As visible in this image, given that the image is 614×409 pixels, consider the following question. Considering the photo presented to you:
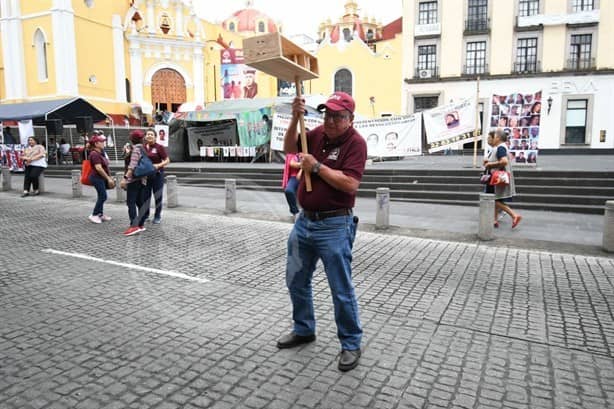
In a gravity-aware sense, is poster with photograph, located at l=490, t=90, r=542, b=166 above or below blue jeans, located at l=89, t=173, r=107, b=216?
above

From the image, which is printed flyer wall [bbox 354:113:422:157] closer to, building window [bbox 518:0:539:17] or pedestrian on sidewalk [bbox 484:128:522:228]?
pedestrian on sidewalk [bbox 484:128:522:228]

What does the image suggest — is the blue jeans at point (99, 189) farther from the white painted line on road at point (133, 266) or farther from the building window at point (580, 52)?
the building window at point (580, 52)

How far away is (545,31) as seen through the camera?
31234mm

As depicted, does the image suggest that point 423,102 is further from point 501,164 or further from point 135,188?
point 135,188

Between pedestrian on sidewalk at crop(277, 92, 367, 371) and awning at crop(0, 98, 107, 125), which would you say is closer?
pedestrian on sidewalk at crop(277, 92, 367, 371)

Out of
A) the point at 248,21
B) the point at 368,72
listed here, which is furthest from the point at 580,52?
the point at 248,21

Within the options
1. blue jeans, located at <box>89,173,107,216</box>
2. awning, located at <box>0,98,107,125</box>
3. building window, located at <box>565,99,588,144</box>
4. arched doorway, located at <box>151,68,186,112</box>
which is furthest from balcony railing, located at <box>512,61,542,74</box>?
blue jeans, located at <box>89,173,107,216</box>

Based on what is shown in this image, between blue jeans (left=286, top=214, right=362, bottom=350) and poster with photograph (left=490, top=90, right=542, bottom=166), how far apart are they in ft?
38.7

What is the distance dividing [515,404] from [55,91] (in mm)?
37083

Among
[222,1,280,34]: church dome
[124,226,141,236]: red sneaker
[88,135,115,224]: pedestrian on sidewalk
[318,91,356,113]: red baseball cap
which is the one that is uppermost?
[222,1,280,34]: church dome

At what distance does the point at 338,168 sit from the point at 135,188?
19.8 feet

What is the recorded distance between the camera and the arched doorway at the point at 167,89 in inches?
1531

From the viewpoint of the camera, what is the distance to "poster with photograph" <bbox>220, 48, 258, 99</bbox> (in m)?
26.3

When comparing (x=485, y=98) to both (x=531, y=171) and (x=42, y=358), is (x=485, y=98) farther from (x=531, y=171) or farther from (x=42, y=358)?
(x=42, y=358)
